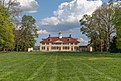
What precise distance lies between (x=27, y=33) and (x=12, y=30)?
32627 mm

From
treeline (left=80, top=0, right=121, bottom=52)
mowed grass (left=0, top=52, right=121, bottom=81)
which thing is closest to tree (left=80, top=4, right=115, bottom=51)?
treeline (left=80, top=0, right=121, bottom=52)

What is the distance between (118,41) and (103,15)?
17.9 m

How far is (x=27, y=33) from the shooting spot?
112m

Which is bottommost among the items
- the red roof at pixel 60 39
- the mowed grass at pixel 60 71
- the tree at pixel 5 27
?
the mowed grass at pixel 60 71

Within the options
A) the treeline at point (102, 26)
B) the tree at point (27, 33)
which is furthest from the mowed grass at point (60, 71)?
the tree at point (27, 33)

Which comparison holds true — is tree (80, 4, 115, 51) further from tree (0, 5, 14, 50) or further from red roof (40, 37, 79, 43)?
red roof (40, 37, 79, 43)

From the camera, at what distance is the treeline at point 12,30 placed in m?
65.6

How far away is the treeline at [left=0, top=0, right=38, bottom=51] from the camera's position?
2581 inches

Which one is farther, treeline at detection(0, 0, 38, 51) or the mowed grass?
treeline at detection(0, 0, 38, 51)

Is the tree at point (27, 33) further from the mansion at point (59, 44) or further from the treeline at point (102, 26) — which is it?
the mansion at point (59, 44)

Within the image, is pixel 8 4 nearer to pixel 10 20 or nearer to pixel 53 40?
pixel 10 20

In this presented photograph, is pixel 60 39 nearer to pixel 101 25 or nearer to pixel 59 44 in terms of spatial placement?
pixel 59 44

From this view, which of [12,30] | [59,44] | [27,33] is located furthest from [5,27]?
[59,44]

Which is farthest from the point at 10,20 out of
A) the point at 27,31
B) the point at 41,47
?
the point at 41,47
